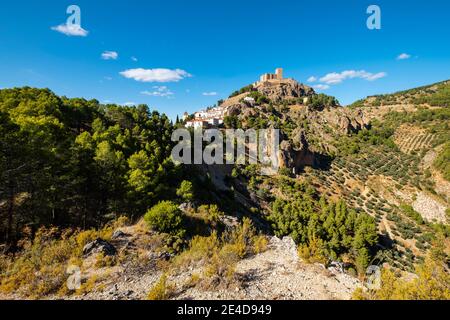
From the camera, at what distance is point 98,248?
11391 millimetres

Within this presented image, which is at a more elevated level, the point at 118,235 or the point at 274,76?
the point at 274,76

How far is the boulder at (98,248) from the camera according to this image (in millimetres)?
11219

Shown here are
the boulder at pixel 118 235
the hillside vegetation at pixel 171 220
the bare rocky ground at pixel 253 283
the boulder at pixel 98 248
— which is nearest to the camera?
the bare rocky ground at pixel 253 283

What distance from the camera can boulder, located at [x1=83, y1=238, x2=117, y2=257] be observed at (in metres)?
11.2

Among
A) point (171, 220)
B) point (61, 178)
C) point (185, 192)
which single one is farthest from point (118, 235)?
point (185, 192)

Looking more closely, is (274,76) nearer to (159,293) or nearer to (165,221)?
(165,221)

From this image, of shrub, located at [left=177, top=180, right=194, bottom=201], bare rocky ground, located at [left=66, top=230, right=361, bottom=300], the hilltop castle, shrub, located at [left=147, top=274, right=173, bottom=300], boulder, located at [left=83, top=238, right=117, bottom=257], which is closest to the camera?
shrub, located at [left=147, top=274, right=173, bottom=300]

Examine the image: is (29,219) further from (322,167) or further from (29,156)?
(322,167)

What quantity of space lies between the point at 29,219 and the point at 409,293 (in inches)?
798

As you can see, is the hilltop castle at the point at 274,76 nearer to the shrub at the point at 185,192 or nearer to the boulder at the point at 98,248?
the shrub at the point at 185,192

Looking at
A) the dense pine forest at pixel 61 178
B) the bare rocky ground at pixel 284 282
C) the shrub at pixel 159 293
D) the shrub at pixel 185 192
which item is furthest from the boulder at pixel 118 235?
the shrub at pixel 185 192

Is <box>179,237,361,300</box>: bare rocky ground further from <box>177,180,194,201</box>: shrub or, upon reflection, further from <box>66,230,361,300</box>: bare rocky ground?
<box>177,180,194,201</box>: shrub

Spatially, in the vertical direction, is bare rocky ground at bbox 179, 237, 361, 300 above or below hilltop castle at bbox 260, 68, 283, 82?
below

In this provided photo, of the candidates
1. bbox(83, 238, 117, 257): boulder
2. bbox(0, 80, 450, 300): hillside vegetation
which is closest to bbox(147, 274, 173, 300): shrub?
bbox(0, 80, 450, 300): hillside vegetation
